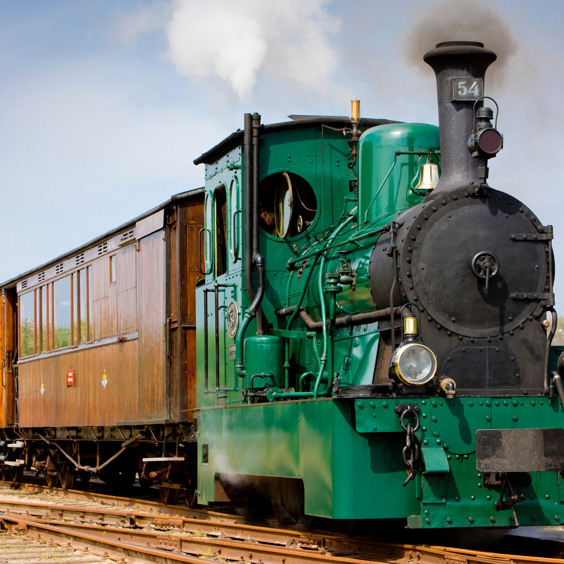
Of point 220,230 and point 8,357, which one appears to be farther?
point 8,357

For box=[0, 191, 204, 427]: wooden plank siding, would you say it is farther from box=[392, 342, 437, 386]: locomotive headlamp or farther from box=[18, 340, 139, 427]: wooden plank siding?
box=[392, 342, 437, 386]: locomotive headlamp

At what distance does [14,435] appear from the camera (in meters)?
19.0

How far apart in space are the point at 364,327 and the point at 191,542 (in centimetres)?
244

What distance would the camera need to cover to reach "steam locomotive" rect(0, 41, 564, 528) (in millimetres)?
6570

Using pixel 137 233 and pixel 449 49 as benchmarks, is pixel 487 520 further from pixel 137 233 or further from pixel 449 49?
pixel 137 233

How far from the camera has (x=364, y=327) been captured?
7711 millimetres

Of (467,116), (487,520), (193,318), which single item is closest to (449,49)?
(467,116)

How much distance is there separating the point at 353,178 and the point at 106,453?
6.84 meters

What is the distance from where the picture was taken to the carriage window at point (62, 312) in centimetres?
1548

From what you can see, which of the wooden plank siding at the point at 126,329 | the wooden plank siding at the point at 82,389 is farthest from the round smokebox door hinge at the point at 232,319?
the wooden plank siding at the point at 82,389

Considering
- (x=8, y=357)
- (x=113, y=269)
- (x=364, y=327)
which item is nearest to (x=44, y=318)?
(x=8, y=357)

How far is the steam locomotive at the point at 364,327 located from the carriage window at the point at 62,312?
4036mm

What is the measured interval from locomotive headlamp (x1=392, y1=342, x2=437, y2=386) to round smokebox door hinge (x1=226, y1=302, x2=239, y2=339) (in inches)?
101

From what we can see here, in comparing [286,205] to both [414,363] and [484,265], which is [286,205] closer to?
[484,265]
